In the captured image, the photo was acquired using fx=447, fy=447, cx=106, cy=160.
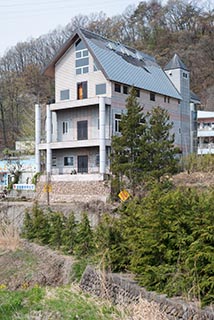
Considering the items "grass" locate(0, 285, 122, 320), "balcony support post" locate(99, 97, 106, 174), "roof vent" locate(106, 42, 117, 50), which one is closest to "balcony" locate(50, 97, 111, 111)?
"balcony support post" locate(99, 97, 106, 174)

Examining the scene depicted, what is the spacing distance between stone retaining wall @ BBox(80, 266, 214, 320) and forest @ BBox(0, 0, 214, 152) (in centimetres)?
3822

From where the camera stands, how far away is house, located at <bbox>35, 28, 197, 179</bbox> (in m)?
28.5

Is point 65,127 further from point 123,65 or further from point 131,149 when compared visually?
point 131,149

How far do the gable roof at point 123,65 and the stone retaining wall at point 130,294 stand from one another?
21.5 metres

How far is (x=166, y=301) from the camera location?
234 inches

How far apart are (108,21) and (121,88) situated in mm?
37976

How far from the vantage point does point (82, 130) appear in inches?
1203

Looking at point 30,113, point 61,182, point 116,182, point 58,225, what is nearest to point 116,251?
point 58,225

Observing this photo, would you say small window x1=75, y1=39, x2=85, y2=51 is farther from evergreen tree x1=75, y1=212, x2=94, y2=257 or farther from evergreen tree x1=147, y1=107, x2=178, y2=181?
evergreen tree x1=75, y1=212, x2=94, y2=257

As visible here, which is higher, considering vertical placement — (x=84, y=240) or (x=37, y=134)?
(x=37, y=134)

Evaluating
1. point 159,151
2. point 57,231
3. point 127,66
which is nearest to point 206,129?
point 127,66

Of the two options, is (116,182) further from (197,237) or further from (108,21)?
(108,21)

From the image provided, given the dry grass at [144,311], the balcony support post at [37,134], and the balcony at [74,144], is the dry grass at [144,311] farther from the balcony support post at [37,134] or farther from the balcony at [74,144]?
the balcony support post at [37,134]

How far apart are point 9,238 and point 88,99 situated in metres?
16.4
